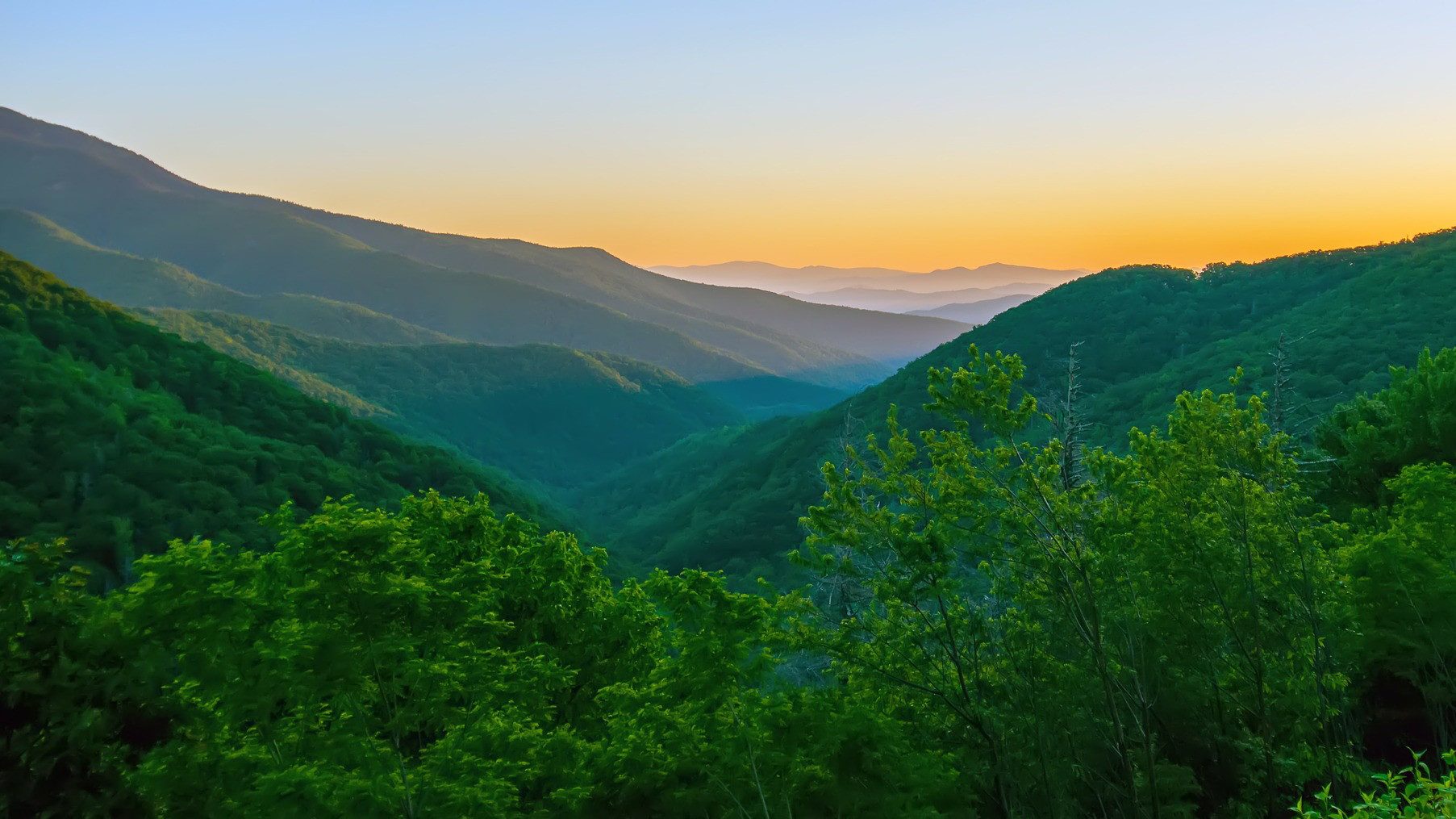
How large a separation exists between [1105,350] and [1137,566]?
101643 millimetres

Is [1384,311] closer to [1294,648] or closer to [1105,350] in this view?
[1105,350]

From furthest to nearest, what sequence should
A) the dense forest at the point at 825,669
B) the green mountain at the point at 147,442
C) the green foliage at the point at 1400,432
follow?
the green mountain at the point at 147,442
the green foliage at the point at 1400,432
the dense forest at the point at 825,669

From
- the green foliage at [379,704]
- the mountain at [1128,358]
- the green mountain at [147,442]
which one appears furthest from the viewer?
the mountain at [1128,358]

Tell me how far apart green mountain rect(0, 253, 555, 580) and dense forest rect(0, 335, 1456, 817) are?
39749 millimetres

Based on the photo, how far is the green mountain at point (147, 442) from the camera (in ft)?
176

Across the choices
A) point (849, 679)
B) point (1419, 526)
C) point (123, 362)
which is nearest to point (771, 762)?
point (849, 679)

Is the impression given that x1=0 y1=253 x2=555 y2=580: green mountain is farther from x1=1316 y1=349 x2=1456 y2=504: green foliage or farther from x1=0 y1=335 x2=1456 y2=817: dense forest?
x1=1316 y1=349 x2=1456 y2=504: green foliage

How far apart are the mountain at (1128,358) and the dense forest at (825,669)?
4978 cm

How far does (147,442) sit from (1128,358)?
102669mm

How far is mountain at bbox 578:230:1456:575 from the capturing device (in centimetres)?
7638

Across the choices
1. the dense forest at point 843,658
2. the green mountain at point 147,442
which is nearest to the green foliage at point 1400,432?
the dense forest at point 843,658

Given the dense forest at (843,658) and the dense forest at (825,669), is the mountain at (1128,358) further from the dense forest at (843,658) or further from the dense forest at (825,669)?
the dense forest at (825,669)

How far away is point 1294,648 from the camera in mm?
18875

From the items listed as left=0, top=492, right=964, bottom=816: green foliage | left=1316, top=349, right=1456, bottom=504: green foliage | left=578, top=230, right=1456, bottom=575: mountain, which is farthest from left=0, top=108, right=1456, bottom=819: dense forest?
left=578, top=230, right=1456, bottom=575: mountain
